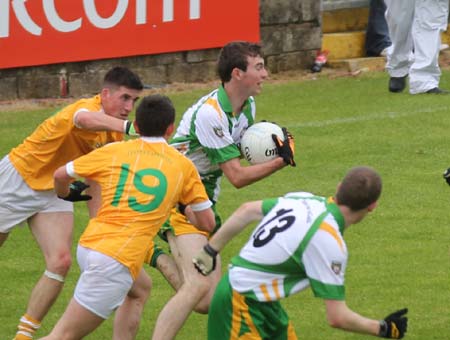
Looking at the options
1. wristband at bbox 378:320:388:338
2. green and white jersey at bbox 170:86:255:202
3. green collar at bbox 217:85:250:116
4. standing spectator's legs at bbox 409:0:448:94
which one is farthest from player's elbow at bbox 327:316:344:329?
standing spectator's legs at bbox 409:0:448:94

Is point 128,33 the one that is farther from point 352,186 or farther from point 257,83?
point 352,186

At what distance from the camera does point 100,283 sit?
798cm

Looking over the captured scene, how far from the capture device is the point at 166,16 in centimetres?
1730

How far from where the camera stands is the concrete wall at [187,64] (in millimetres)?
16844

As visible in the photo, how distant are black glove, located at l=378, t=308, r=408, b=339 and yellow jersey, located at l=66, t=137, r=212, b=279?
1.68 m

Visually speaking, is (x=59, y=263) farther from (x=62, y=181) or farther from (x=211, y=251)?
(x=211, y=251)

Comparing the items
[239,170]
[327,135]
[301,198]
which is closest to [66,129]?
[239,170]

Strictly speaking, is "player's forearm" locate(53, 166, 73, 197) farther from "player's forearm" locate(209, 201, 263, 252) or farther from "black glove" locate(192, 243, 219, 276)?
"player's forearm" locate(209, 201, 263, 252)

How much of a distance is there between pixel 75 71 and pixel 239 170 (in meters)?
8.10

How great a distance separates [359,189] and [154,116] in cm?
167

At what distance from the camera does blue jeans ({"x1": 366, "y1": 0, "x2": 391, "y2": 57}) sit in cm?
1894

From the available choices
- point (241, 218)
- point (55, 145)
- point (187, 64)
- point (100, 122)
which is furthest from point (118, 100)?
point (187, 64)

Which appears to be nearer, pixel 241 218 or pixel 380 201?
pixel 241 218

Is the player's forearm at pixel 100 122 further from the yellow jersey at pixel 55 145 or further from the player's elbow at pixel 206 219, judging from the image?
the player's elbow at pixel 206 219
